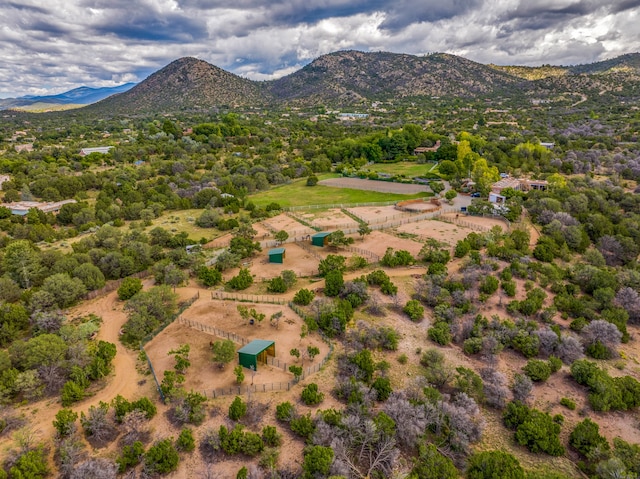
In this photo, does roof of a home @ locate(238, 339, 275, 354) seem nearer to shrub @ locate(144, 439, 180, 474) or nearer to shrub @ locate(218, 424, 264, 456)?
shrub @ locate(218, 424, 264, 456)

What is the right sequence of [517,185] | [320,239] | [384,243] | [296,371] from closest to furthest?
[296,371] → [320,239] → [384,243] → [517,185]

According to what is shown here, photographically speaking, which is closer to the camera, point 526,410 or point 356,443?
point 356,443

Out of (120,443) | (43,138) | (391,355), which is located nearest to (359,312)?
(391,355)

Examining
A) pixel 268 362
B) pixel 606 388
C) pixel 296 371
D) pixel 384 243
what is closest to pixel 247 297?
pixel 268 362

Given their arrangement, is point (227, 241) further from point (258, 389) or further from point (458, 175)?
point (458, 175)

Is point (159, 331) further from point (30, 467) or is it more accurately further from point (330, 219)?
point (330, 219)

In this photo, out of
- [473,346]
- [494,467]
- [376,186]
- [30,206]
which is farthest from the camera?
[376,186]

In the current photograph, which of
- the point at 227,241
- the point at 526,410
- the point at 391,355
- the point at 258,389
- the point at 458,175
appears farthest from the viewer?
the point at 458,175
